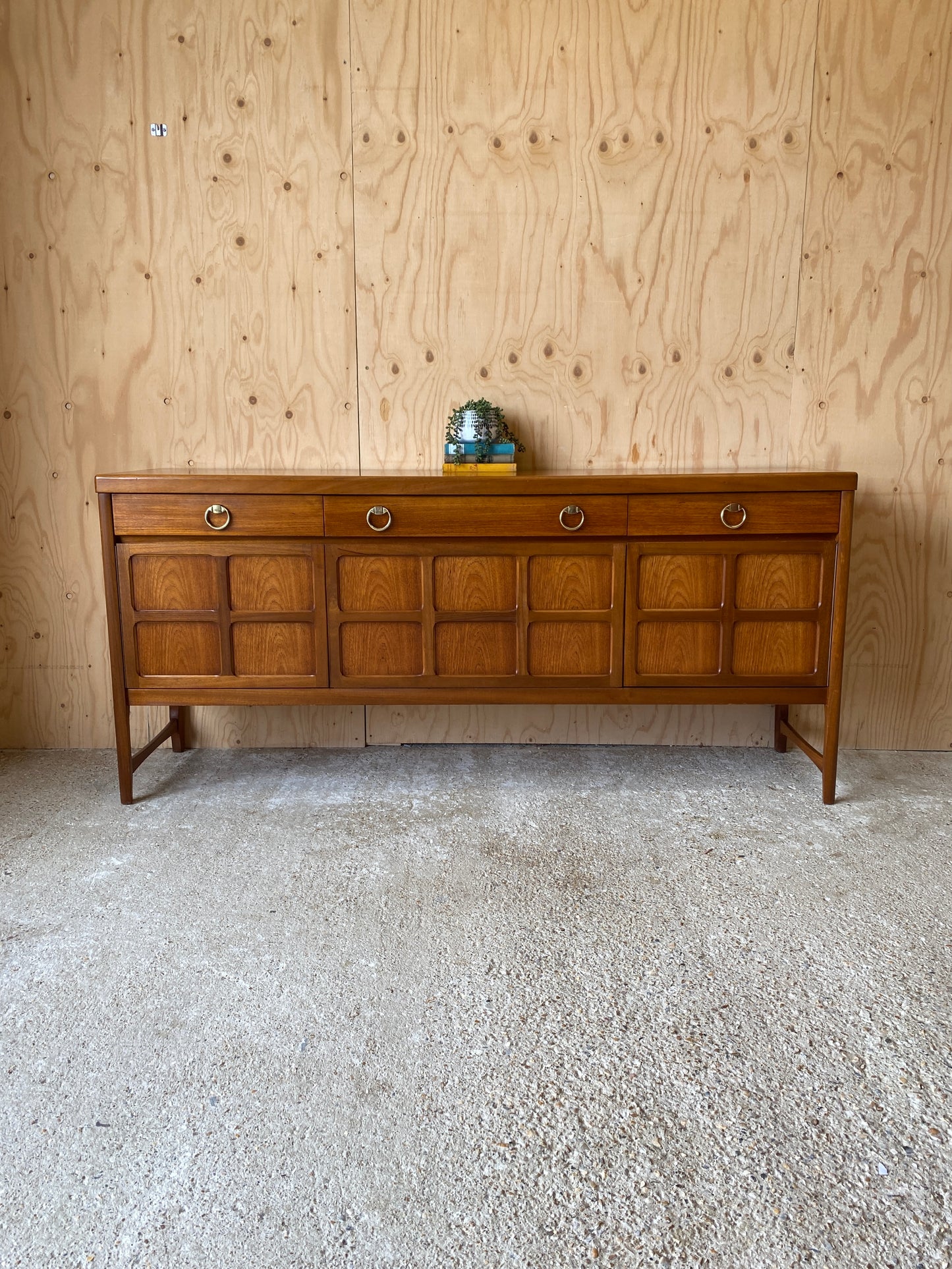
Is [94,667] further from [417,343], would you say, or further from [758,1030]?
[758,1030]

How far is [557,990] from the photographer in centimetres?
156

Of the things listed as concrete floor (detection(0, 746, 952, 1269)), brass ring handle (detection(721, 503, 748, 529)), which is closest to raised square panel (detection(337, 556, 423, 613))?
concrete floor (detection(0, 746, 952, 1269))

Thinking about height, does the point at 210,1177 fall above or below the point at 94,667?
below

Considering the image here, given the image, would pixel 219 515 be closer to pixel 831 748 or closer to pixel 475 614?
pixel 475 614

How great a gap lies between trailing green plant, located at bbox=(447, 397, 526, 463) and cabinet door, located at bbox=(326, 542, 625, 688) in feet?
1.33

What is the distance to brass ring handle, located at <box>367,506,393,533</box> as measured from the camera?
87.2 inches

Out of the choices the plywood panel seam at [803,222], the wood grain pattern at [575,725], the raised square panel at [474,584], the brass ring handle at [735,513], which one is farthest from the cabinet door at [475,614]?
the plywood panel seam at [803,222]

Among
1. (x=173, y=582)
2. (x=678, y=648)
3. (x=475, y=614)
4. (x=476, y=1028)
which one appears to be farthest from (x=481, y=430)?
(x=476, y=1028)

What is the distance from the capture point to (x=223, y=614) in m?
2.26

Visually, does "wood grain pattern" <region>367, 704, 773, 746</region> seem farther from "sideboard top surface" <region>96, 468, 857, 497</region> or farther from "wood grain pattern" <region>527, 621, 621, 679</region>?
"sideboard top surface" <region>96, 468, 857, 497</region>

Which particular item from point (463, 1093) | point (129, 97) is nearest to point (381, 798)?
point (463, 1093)

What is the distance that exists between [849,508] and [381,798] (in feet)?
4.76

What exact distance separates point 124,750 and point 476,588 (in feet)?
3.43

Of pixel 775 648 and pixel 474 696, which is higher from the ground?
pixel 775 648
